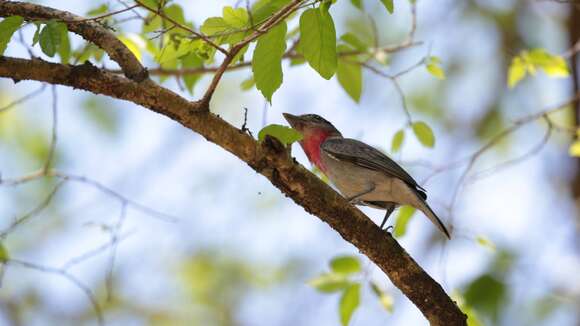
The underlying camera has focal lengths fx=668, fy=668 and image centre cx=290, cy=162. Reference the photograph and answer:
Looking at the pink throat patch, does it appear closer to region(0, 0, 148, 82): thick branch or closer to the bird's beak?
the bird's beak

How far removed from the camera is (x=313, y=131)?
6613 millimetres

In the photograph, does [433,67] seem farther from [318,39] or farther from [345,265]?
[318,39]

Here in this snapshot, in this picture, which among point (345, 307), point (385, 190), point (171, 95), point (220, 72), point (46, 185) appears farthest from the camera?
point (46, 185)

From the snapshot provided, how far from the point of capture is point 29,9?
12.8 feet

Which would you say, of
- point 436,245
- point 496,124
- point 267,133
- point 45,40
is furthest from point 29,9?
point 496,124

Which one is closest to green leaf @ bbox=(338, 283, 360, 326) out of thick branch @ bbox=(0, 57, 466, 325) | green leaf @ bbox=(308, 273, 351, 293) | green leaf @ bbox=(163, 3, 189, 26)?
green leaf @ bbox=(308, 273, 351, 293)

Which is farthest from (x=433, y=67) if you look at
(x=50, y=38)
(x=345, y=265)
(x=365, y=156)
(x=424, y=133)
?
(x=50, y=38)

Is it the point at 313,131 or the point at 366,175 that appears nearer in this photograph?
the point at 366,175

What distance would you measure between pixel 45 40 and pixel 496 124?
28.2 ft

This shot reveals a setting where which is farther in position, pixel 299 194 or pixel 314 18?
pixel 299 194

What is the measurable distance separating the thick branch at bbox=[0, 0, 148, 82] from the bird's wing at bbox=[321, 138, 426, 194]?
255 cm

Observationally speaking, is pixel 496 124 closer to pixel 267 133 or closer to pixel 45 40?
pixel 267 133

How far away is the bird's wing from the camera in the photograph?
5.84 m

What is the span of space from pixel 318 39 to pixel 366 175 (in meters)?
2.82
